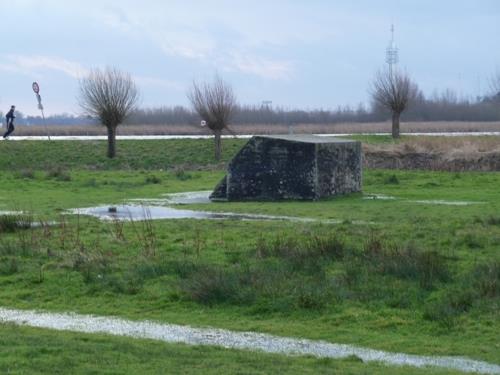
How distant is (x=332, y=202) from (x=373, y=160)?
56.0 ft

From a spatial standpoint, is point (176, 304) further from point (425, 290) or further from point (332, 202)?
point (332, 202)

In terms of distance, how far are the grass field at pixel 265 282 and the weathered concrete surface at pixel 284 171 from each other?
4.36m

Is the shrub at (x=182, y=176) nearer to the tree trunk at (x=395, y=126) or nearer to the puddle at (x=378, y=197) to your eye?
the puddle at (x=378, y=197)

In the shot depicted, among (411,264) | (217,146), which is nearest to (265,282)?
(411,264)

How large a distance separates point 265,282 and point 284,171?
15.9 metres

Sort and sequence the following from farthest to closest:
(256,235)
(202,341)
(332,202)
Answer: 1. (332,202)
2. (256,235)
3. (202,341)

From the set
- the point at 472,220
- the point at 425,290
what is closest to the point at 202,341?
the point at 425,290

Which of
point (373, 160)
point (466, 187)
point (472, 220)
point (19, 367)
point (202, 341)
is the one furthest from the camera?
point (373, 160)

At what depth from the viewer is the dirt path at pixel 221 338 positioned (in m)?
10.3

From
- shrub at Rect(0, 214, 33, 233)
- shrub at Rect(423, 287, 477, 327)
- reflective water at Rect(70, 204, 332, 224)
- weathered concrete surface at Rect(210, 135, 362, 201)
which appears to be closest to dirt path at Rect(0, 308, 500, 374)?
shrub at Rect(423, 287, 477, 327)

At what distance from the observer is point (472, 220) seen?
21.7 m

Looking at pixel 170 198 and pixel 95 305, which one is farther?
pixel 170 198

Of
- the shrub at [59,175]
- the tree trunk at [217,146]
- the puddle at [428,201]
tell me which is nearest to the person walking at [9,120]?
the tree trunk at [217,146]

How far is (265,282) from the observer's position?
44.9ft
